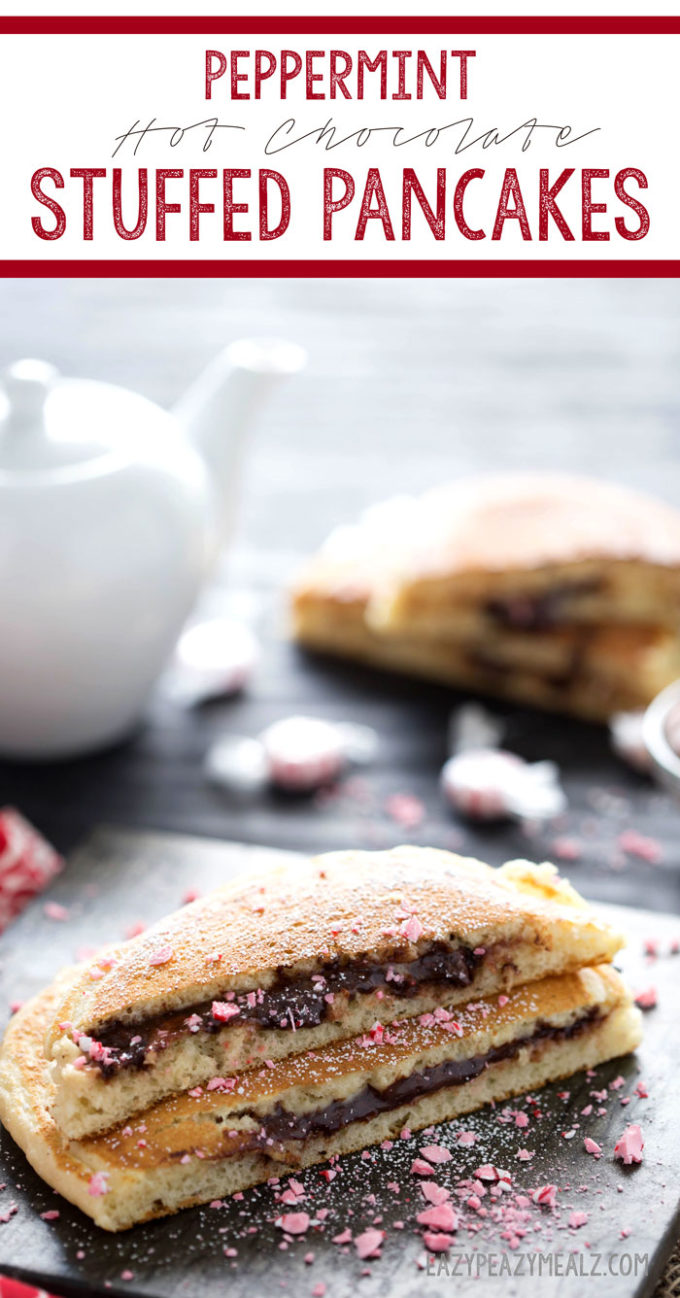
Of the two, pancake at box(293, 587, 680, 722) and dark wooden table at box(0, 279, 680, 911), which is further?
pancake at box(293, 587, 680, 722)

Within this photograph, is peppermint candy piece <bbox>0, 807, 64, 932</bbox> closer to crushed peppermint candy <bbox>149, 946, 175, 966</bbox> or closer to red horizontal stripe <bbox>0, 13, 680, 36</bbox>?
crushed peppermint candy <bbox>149, 946, 175, 966</bbox>

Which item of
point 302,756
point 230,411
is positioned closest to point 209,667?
point 302,756

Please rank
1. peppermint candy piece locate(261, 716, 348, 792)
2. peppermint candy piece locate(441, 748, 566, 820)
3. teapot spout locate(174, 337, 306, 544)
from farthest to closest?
teapot spout locate(174, 337, 306, 544) → peppermint candy piece locate(261, 716, 348, 792) → peppermint candy piece locate(441, 748, 566, 820)

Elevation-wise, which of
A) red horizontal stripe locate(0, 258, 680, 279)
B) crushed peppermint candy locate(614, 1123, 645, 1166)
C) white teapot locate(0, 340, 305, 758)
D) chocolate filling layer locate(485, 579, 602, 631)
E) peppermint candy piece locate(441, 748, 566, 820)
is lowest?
peppermint candy piece locate(441, 748, 566, 820)

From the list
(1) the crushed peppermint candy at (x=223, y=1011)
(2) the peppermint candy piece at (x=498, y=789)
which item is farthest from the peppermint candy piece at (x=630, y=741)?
(1) the crushed peppermint candy at (x=223, y=1011)

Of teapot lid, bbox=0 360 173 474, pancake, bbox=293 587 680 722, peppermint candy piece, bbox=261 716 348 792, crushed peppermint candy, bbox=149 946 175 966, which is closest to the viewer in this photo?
crushed peppermint candy, bbox=149 946 175 966

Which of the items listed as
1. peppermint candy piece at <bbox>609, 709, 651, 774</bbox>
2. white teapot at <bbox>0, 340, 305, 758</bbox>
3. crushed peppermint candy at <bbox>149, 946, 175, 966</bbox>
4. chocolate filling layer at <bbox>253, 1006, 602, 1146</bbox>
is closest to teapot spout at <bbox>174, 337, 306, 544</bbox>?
white teapot at <bbox>0, 340, 305, 758</bbox>

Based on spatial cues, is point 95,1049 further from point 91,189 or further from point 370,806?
point 91,189

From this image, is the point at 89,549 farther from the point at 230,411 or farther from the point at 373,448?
the point at 373,448

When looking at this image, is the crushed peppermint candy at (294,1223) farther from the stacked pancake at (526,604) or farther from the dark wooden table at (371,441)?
the stacked pancake at (526,604)
